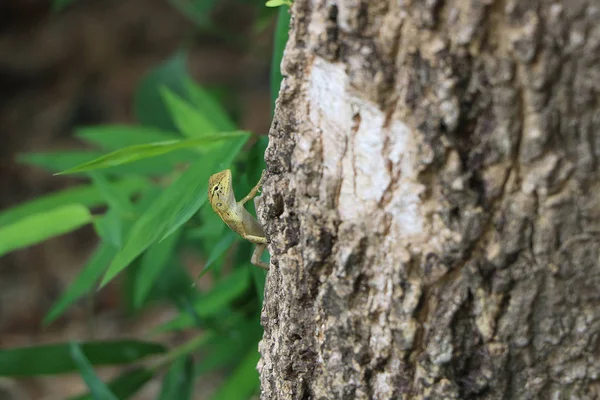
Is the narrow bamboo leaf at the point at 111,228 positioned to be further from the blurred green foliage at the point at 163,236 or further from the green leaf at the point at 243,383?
the green leaf at the point at 243,383

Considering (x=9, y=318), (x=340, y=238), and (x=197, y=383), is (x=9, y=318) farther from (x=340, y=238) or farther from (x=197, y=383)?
(x=340, y=238)

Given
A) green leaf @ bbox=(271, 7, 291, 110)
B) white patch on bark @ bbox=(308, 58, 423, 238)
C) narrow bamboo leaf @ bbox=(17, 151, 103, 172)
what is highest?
green leaf @ bbox=(271, 7, 291, 110)

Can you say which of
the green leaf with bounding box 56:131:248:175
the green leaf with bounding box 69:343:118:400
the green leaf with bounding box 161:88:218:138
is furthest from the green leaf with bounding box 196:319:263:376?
the green leaf with bounding box 56:131:248:175

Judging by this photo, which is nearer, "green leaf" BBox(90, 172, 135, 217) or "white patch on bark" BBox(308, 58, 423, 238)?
"white patch on bark" BBox(308, 58, 423, 238)

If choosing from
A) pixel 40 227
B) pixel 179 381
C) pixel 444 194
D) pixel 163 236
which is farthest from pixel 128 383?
pixel 444 194

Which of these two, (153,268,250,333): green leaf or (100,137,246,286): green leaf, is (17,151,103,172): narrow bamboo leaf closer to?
(153,268,250,333): green leaf

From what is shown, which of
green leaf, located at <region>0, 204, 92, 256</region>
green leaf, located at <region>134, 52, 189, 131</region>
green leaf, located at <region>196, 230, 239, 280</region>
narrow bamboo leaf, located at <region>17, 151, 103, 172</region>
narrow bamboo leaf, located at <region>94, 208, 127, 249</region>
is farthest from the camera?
green leaf, located at <region>134, 52, 189, 131</region>

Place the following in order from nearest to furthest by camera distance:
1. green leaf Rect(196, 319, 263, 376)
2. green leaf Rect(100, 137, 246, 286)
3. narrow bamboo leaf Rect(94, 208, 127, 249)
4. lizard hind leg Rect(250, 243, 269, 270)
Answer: green leaf Rect(100, 137, 246, 286), lizard hind leg Rect(250, 243, 269, 270), narrow bamboo leaf Rect(94, 208, 127, 249), green leaf Rect(196, 319, 263, 376)

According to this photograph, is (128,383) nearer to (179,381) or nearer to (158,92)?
(179,381)
